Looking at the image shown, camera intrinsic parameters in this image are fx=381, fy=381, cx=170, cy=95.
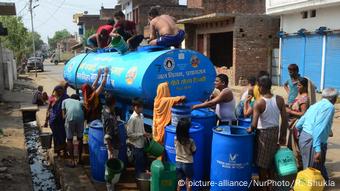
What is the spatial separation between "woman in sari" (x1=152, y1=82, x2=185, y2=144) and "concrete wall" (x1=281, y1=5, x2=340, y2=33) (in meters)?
11.9

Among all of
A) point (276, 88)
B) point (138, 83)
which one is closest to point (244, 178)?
point (138, 83)

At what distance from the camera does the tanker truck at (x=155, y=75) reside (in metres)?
6.44

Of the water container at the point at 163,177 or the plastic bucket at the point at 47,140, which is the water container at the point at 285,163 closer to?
the water container at the point at 163,177

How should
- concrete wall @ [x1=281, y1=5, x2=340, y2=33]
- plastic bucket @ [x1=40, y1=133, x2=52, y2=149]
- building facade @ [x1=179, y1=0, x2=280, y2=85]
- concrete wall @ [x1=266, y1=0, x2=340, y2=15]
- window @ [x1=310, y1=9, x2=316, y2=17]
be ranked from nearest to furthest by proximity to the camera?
plastic bucket @ [x1=40, y1=133, x2=52, y2=149] → concrete wall @ [x1=266, y1=0, x2=340, y2=15] → concrete wall @ [x1=281, y1=5, x2=340, y2=33] → window @ [x1=310, y1=9, x2=316, y2=17] → building facade @ [x1=179, y1=0, x2=280, y2=85]

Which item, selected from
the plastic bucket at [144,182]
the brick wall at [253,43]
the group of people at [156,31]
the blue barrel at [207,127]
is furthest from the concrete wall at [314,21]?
the plastic bucket at [144,182]

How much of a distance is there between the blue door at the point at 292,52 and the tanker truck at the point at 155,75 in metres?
12.5

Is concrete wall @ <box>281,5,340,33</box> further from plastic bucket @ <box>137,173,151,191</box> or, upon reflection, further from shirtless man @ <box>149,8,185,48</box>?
plastic bucket @ <box>137,173,151,191</box>

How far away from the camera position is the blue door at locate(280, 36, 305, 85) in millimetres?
18188

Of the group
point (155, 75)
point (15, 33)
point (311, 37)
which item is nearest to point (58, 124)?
point (155, 75)

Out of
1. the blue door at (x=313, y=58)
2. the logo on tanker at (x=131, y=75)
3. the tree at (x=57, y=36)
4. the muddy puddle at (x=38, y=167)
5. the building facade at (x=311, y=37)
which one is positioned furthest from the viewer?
the tree at (x=57, y=36)

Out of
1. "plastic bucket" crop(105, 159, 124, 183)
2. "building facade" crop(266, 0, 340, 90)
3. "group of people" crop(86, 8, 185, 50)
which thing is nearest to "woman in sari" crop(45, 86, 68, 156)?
"group of people" crop(86, 8, 185, 50)

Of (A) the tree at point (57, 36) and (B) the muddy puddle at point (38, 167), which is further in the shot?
(A) the tree at point (57, 36)

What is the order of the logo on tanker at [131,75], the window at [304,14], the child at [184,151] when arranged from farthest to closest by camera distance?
1. the window at [304,14]
2. the logo on tanker at [131,75]
3. the child at [184,151]

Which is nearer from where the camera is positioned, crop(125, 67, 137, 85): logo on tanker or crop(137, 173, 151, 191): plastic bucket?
crop(137, 173, 151, 191): plastic bucket
